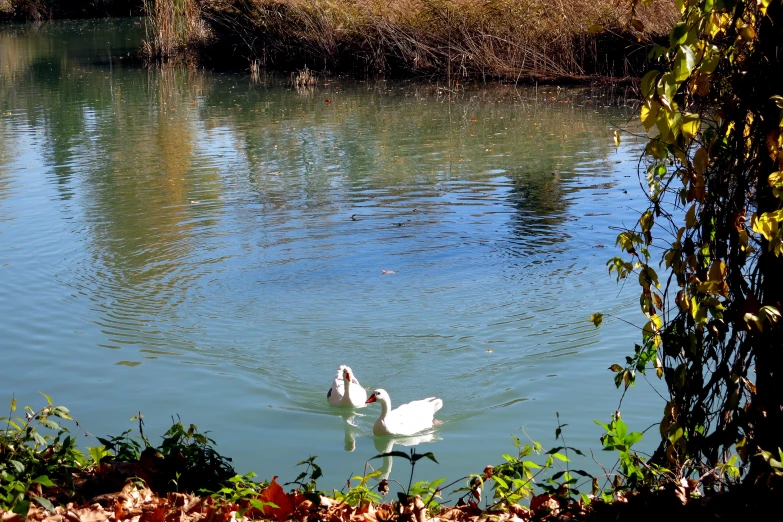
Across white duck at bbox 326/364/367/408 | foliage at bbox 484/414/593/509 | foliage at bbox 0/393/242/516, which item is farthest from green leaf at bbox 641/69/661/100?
white duck at bbox 326/364/367/408

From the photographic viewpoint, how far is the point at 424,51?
29203 mm

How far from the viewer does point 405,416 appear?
628 centimetres

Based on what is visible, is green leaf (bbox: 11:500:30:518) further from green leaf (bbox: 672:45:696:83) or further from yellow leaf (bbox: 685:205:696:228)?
green leaf (bbox: 672:45:696:83)

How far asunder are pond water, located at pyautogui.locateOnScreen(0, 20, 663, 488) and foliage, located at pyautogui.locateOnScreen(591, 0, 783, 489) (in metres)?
1.86

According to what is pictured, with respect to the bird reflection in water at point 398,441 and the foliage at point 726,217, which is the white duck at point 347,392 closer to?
the bird reflection in water at point 398,441

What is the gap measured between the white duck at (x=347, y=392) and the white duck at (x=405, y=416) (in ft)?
0.58

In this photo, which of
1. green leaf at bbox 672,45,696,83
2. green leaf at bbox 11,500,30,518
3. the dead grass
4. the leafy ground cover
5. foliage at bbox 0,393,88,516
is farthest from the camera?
the dead grass

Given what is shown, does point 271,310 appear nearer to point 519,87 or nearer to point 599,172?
point 599,172

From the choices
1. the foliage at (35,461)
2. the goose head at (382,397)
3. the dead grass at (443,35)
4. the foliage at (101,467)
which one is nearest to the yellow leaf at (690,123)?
the foliage at (101,467)

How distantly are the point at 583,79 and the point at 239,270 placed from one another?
18758mm

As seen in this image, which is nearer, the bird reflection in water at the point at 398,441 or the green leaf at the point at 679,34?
the green leaf at the point at 679,34

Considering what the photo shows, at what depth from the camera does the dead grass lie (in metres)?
26.7

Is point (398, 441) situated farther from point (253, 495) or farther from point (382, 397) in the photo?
point (253, 495)

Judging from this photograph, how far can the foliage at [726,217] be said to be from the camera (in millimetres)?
3223
